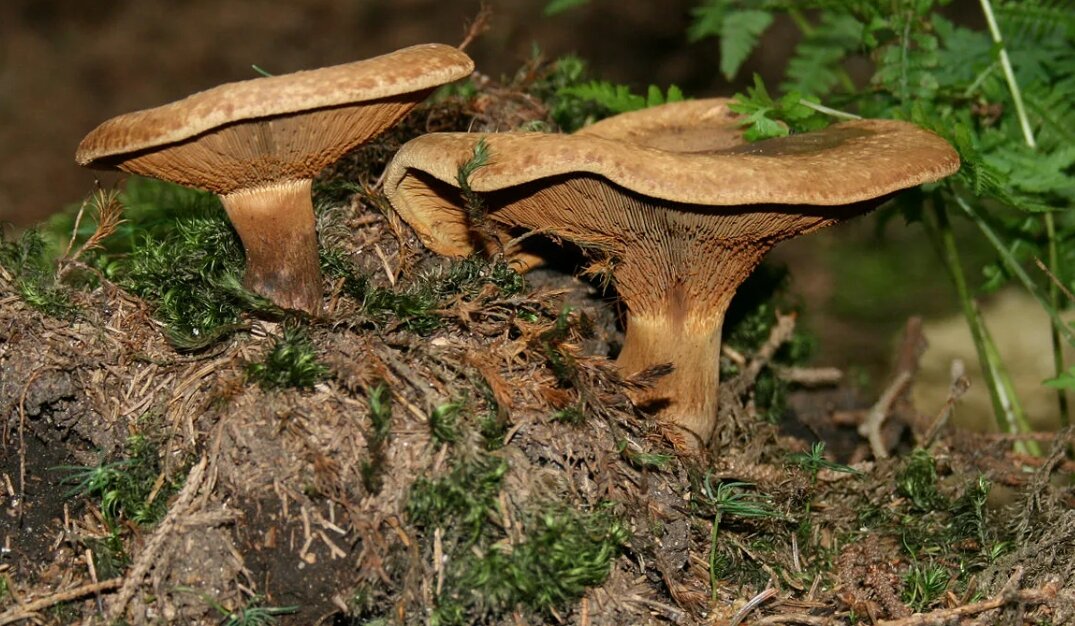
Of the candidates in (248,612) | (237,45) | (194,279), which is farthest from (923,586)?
(237,45)

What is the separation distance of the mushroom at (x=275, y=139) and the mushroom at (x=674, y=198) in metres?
0.31

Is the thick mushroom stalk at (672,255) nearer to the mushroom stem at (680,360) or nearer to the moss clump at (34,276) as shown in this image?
the mushroom stem at (680,360)

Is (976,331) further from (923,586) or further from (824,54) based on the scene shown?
(923,586)

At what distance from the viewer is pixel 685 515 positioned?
9.87 feet

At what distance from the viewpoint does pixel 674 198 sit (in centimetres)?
257

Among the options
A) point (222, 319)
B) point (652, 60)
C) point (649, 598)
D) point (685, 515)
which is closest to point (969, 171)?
point (685, 515)

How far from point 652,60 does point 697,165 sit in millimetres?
10429

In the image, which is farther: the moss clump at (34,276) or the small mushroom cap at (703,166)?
the moss clump at (34,276)

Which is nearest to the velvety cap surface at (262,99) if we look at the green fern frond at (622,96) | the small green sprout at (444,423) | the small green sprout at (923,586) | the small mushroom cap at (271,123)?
the small mushroom cap at (271,123)

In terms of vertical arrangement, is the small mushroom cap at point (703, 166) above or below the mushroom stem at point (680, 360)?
above

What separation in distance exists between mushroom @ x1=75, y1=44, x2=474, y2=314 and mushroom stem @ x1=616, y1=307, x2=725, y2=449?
49.2 inches

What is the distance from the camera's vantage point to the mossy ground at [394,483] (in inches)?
106

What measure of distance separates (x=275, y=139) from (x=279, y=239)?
1.65ft

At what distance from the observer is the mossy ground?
2688 mm
